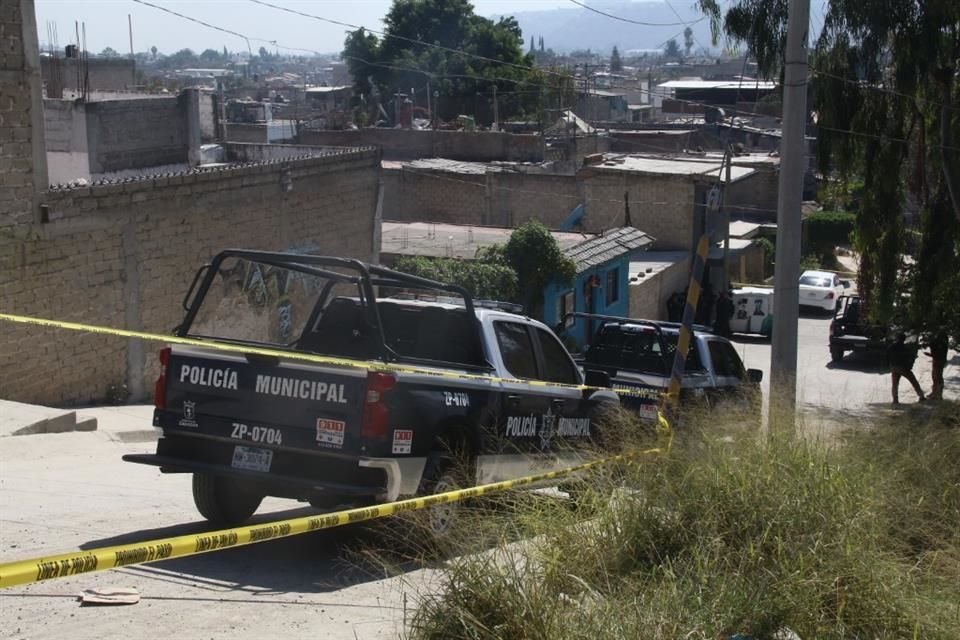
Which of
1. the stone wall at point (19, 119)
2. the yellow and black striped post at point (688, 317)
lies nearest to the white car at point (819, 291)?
the stone wall at point (19, 119)

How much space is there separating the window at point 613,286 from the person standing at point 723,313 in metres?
3.97

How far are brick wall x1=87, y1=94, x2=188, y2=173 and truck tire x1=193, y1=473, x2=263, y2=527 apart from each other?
19941 mm

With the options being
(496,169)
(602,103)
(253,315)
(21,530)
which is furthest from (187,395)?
(602,103)


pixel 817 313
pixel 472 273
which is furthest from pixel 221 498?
pixel 817 313

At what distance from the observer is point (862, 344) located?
31.6 m

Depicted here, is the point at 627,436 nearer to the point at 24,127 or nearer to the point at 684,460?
the point at 684,460

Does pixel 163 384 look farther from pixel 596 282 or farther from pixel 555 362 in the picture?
pixel 596 282

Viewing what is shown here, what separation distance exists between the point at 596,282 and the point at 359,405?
886 inches

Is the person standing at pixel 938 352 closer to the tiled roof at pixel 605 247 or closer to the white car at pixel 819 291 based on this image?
the tiled roof at pixel 605 247

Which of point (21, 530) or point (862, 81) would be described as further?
point (862, 81)

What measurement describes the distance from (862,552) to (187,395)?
14.7 feet

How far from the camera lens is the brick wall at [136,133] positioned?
2689 centimetres

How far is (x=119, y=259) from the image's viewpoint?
682 inches

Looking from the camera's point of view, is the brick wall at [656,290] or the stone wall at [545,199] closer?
the brick wall at [656,290]
